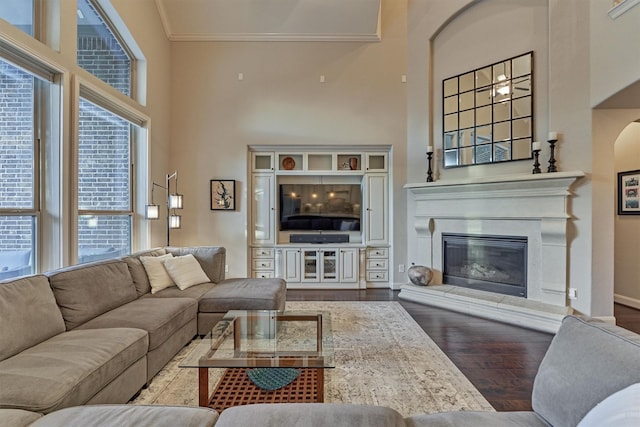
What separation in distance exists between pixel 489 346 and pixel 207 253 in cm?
320

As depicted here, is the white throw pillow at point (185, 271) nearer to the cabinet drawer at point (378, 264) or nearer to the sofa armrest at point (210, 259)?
the sofa armrest at point (210, 259)

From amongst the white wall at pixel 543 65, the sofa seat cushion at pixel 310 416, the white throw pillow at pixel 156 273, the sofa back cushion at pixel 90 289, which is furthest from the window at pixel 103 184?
the white wall at pixel 543 65

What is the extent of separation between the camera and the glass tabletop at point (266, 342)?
1.84 m

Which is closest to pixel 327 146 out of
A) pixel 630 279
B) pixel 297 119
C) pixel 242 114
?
pixel 297 119

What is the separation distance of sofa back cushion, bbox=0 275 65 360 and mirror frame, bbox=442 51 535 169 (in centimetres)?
465

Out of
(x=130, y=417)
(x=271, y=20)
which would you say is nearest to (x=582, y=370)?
(x=130, y=417)

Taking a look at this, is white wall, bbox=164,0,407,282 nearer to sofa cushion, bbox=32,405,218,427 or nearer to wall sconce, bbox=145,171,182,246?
wall sconce, bbox=145,171,182,246

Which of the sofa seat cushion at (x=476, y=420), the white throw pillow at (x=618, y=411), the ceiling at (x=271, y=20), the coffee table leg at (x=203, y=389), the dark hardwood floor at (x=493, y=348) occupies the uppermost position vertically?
the ceiling at (x=271, y=20)

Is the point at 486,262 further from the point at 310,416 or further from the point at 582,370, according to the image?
the point at 310,416

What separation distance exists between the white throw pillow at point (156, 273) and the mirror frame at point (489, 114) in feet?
13.1

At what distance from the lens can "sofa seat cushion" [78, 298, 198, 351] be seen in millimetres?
2250

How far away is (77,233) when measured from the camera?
302cm

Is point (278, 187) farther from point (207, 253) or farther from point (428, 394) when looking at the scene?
point (428, 394)

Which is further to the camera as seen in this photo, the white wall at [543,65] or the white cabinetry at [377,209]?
the white cabinetry at [377,209]
